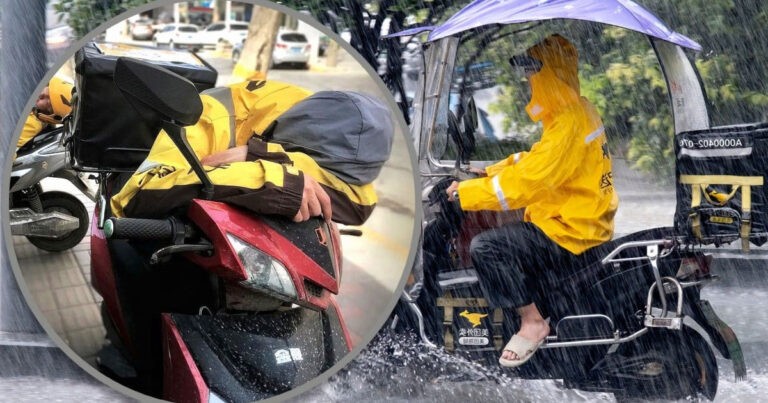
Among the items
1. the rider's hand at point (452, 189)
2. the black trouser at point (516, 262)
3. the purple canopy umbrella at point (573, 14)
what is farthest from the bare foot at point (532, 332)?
the purple canopy umbrella at point (573, 14)

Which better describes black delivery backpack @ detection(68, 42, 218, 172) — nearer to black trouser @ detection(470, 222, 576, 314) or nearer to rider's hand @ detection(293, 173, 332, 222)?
rider's hand @ detection(293, 173, 332, 222)

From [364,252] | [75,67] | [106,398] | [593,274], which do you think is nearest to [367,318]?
[364,252]

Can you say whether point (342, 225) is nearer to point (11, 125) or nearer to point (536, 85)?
point (536, 85)

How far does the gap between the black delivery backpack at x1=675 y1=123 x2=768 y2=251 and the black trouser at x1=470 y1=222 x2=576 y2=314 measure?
62 cm

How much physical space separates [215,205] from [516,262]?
6.38 feet

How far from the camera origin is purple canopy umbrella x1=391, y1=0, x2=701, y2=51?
368 centimetres

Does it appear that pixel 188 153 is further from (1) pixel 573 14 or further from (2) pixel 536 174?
(2) pixel 536 174

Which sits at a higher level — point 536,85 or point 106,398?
point 536,85

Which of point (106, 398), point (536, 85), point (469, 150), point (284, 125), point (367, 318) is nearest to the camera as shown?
point (284, 125)

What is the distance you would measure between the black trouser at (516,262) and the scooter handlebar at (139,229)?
6.35 feet

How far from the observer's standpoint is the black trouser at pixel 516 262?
428cm

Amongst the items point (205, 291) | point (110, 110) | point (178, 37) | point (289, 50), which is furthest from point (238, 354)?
point (178, 37)

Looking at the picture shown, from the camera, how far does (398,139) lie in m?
2.98

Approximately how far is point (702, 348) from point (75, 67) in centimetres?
280
